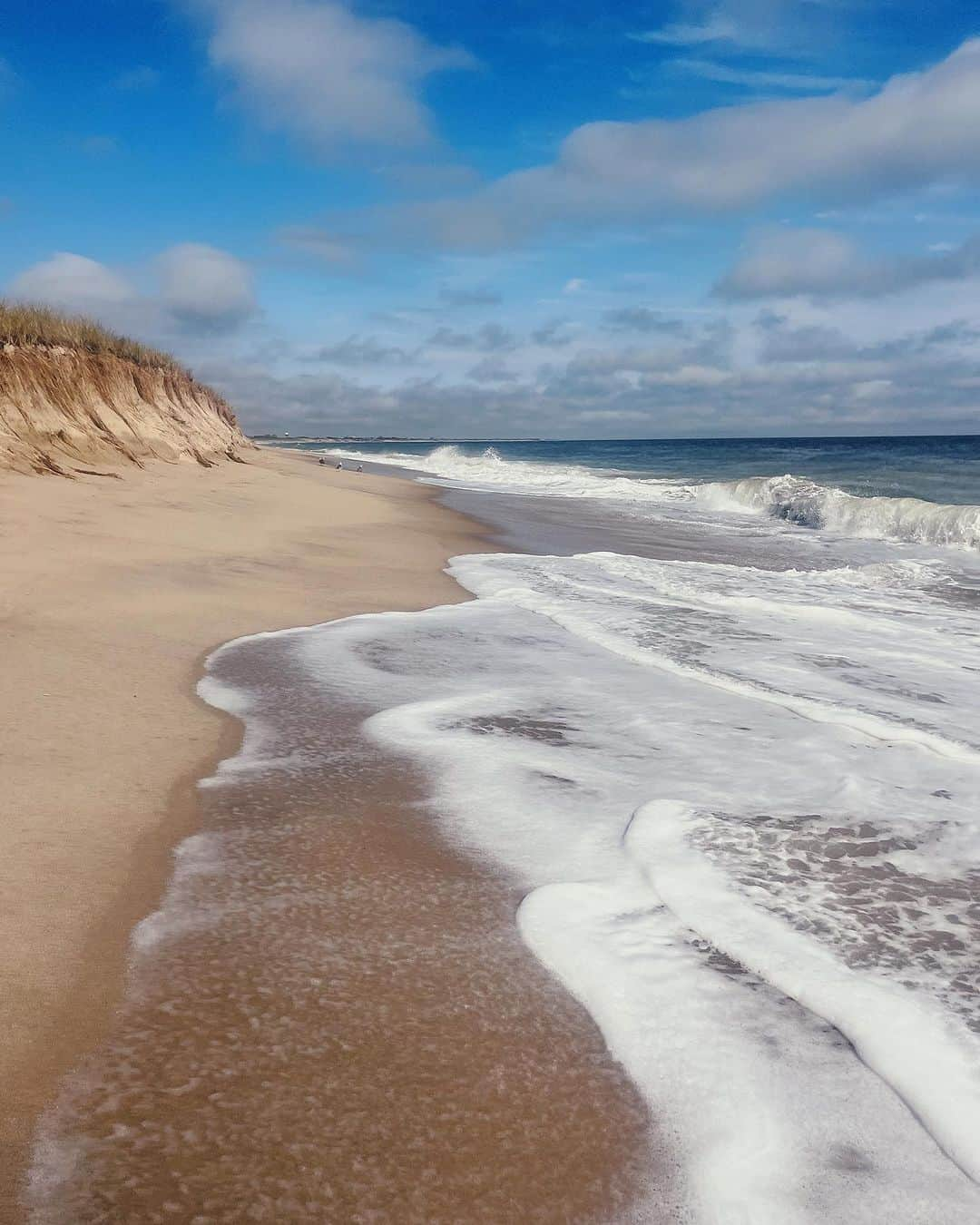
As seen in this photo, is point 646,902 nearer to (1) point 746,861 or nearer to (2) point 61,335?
(1) point 746,861

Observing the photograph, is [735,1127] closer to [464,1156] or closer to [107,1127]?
[464,1156]

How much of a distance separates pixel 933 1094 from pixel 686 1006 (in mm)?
546

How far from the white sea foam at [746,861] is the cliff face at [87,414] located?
9.17m

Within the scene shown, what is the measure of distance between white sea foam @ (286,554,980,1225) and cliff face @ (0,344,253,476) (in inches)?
361

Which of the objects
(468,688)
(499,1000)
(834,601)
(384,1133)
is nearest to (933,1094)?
(499,1000)

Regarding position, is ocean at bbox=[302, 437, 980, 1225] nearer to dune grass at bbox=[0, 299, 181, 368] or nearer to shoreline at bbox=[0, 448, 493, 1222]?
shoreline at bbox=[0, 448, 493, 1222]

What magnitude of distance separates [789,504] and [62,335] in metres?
16.2

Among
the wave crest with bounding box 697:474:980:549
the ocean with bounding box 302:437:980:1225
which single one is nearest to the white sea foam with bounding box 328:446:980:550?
the wave crest with bounding box 697:474:980:549

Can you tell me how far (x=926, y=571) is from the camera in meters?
11.0

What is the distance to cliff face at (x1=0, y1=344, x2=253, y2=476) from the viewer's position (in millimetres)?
12891

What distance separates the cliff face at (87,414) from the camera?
42.3 feet

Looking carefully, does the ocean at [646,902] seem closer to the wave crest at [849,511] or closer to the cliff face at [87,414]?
the cliff face at [87,414]

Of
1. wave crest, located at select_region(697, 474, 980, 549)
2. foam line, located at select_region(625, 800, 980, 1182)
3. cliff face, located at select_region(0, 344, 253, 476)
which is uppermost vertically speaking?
cliff face, located at select_region(0, 344, 253, 476)

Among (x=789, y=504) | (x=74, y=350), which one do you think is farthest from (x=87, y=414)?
(x=789, y=504)
